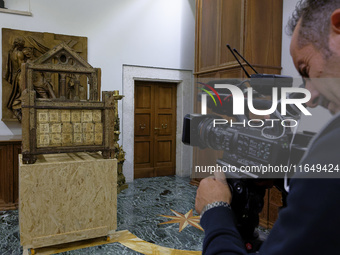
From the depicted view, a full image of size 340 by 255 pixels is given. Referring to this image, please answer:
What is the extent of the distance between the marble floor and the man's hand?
7.79ft

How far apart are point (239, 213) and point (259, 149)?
230 mm

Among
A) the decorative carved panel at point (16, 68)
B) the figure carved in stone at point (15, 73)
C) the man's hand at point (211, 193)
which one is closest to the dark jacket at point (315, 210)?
the man's hand at point (211, 193)

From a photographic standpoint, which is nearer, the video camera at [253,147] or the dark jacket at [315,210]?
the dark jacket at [315,210]

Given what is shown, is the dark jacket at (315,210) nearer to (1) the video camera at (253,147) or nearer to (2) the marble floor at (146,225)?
(1) the video camera at (253,147)

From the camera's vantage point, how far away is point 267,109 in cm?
97

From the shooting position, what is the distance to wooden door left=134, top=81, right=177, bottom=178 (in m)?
6.10

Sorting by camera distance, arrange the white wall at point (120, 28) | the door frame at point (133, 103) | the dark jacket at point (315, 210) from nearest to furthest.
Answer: the dark jacket at point (315, 210) < the white wall at point (120, 28) < the door frame at point (133, 103)

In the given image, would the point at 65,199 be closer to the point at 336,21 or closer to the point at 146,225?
the point at 146,225

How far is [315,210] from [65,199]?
275 cm

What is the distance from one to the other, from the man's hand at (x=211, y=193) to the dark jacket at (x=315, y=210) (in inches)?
11.6

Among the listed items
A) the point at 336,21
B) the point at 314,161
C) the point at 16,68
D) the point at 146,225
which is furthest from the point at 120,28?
the point at 314,161

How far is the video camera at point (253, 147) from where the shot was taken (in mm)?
800

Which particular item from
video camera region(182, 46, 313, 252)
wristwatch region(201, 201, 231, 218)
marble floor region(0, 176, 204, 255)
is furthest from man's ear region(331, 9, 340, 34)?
marble floor region(0, 176, 204, 255)

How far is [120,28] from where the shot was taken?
5.58 m
